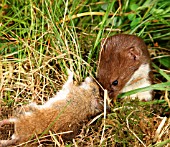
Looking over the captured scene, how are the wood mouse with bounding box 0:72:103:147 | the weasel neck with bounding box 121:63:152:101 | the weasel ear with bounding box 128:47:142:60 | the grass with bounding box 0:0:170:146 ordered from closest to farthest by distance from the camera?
the wood mouse with bounding box 0:72:103:147 → the grass with bounding box 0:0:170:146 → the weasel ear with bounding box 128:47:142:60 → the weasel neck with bounding box 121:63:152:101

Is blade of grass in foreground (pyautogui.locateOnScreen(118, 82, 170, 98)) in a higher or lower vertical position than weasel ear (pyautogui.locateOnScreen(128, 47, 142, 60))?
lower

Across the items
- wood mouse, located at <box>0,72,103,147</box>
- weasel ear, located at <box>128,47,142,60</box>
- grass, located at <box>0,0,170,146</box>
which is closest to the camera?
wood mouse, located at <box>0,72,103,147</box>

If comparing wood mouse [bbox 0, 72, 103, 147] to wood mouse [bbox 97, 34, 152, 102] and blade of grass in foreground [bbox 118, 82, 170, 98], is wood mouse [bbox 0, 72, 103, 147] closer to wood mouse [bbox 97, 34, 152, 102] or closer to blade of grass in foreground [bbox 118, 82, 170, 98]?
wood mouse [bbox 97, 34, 152, 102]

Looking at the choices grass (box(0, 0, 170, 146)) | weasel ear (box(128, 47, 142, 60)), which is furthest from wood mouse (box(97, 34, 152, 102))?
grass (box(0, 0, 170, 146))

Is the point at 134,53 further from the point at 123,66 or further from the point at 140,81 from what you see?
the point at 140,81

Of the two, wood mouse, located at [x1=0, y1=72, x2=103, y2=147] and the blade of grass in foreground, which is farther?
the blade of grass in foreground

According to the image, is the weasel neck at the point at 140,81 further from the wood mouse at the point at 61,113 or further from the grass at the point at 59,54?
the wood mouse at the point at 61,113

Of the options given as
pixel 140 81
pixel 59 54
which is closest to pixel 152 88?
pixel 140 81
